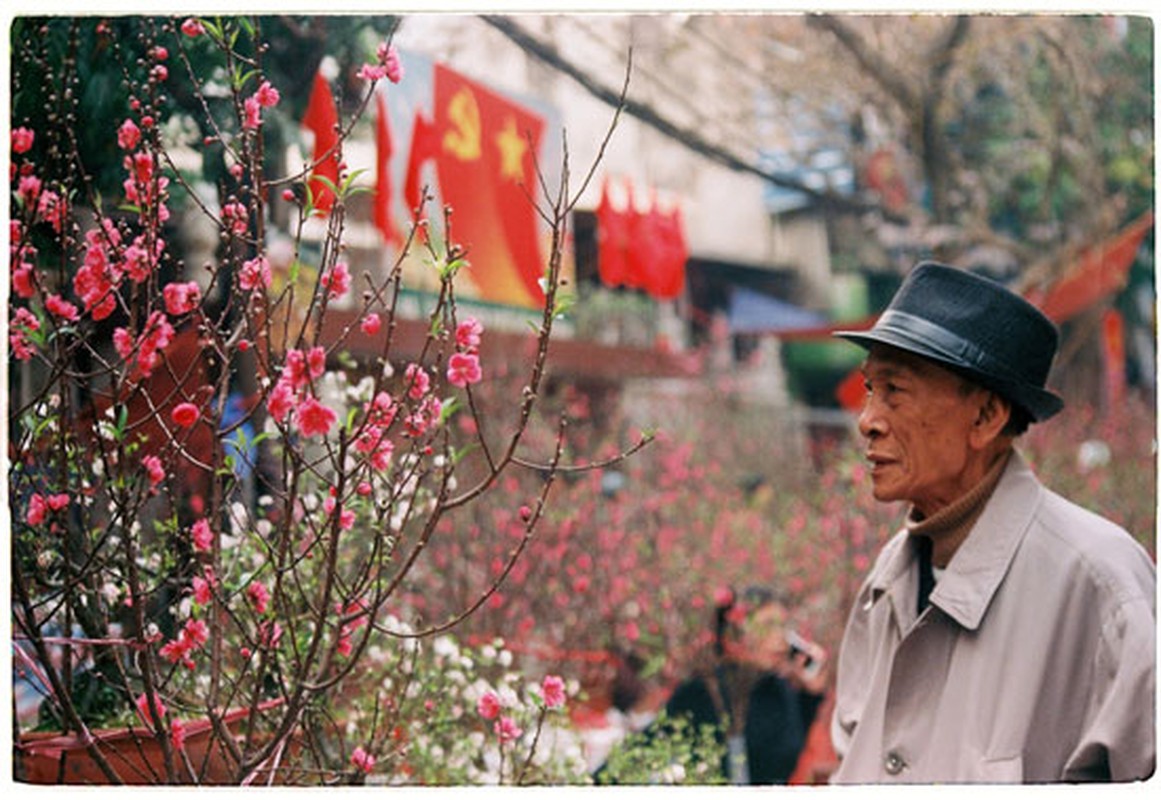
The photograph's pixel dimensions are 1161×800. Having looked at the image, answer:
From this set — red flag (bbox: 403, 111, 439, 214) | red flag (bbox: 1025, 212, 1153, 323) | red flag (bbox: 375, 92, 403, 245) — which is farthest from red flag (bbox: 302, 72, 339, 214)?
red flag (bbox: 1025, 212, 1153, 323)

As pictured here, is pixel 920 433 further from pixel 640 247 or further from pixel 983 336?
pixel 640 247

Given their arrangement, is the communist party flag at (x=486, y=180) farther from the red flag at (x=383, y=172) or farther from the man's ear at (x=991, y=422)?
the man's ear at (x=991, y=422)

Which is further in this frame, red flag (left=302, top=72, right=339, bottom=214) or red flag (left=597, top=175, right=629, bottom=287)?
red flag (left=597, top=175, right=629, bottom=287)

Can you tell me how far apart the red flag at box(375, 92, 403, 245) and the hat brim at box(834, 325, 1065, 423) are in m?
1.31

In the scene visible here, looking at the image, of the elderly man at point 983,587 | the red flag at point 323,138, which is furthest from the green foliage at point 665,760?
the red flag at point 323,138

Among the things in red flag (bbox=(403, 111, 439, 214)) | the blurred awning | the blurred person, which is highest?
red flag (bbox=(403, 111, 439, 214))

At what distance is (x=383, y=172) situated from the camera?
3826 millimetres

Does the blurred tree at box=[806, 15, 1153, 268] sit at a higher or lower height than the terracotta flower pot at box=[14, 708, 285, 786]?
higher

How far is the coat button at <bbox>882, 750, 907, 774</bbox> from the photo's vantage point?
101 inches

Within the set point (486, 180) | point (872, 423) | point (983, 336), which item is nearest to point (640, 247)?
point (486, 180)

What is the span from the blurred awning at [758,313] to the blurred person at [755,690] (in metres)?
2.90

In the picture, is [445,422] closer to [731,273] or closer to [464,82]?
[464,82]

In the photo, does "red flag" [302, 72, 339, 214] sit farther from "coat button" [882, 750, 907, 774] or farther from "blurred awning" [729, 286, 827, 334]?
"blurred awning" [729, 286, 827, 334]

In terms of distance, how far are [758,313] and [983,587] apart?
20.4ft
